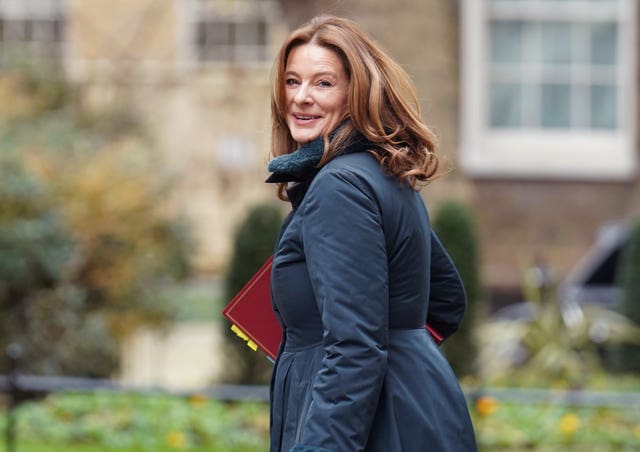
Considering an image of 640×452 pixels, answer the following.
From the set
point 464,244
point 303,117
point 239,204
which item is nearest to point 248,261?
point 464,244

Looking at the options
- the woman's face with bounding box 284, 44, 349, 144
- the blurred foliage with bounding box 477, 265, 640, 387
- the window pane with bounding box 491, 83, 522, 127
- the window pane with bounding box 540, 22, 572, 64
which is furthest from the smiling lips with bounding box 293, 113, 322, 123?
the window pane with bounding box 540, 22, 572, 64

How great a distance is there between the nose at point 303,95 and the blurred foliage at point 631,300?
7182mm

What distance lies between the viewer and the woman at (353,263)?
3078 millimetres

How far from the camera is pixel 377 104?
3.29m

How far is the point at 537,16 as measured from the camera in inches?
640

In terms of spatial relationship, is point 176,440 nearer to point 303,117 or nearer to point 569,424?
point 569,424

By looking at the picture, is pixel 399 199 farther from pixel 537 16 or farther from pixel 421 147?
pixel 537 16

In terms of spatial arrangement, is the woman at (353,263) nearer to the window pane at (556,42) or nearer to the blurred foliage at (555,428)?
the blurred foliage at (555,428)

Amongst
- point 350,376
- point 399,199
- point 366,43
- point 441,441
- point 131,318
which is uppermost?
point 366,43

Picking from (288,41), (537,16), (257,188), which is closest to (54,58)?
(257,188)

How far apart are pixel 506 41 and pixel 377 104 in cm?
1328

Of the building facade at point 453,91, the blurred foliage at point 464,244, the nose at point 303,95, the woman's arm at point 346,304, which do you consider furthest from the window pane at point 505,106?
the woman's arm at point 346,304

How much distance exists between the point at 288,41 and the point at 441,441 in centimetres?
109

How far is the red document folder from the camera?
3.67 m
